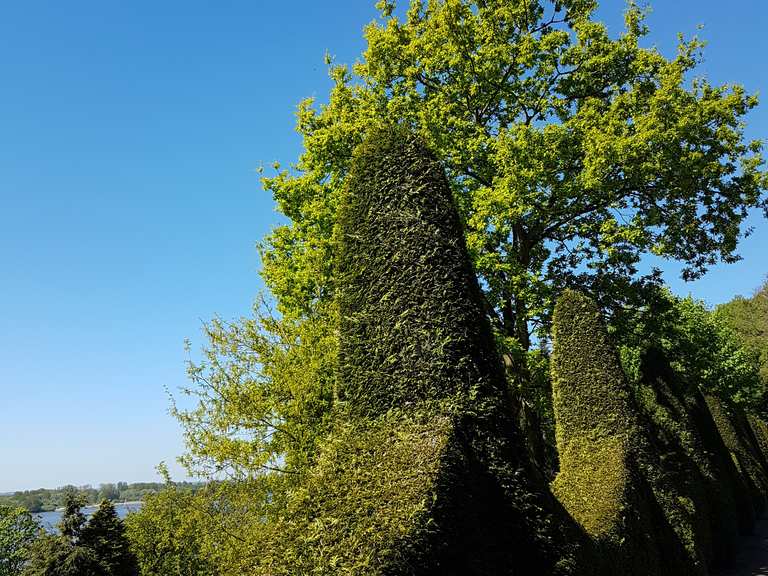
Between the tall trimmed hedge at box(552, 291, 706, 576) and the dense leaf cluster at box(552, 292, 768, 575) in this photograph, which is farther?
the tall trimmed hedge at box(552, 291, 706, 576)

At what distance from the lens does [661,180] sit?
604 inches

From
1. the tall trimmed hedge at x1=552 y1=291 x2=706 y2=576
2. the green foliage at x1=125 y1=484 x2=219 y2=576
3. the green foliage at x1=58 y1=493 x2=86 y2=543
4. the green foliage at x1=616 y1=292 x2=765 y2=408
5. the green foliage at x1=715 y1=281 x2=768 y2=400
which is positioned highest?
the green foliage at x1=715 y1=281 x2=768 y2=400

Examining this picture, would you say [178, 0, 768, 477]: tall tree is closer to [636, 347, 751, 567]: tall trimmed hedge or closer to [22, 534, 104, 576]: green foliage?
[636, 347, 751, 567]: tall trimmed hedge

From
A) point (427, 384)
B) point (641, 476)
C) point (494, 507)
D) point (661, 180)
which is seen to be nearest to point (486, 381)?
point (427, 384)

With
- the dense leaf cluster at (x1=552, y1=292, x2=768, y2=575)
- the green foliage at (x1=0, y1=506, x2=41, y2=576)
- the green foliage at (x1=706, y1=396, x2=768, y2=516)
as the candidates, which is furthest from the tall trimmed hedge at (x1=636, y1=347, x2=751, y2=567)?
the green foliage at (x1=0, y1=506, x2=41, y2=576)

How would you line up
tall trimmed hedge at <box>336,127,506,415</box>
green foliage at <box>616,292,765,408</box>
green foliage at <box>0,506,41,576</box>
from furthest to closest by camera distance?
green foliage at <box>616,292,765,408</box>, green foliage at <box>0,506,41,576</box>, tall trimmed hedge at <box>336,127,506,415</box>

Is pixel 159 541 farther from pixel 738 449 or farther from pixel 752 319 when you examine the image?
pixel 752 319

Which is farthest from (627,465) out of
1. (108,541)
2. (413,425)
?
(108,541)

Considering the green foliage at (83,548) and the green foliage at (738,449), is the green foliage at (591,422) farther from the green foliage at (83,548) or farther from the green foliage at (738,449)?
the green foliage at (738,449)

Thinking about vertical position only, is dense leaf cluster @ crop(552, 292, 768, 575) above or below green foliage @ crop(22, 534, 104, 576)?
above

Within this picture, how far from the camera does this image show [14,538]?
22.1 m

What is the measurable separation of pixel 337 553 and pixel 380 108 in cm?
1479

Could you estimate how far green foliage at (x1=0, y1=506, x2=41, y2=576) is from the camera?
21.6 metres

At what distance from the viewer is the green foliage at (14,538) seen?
21642 millimetres
